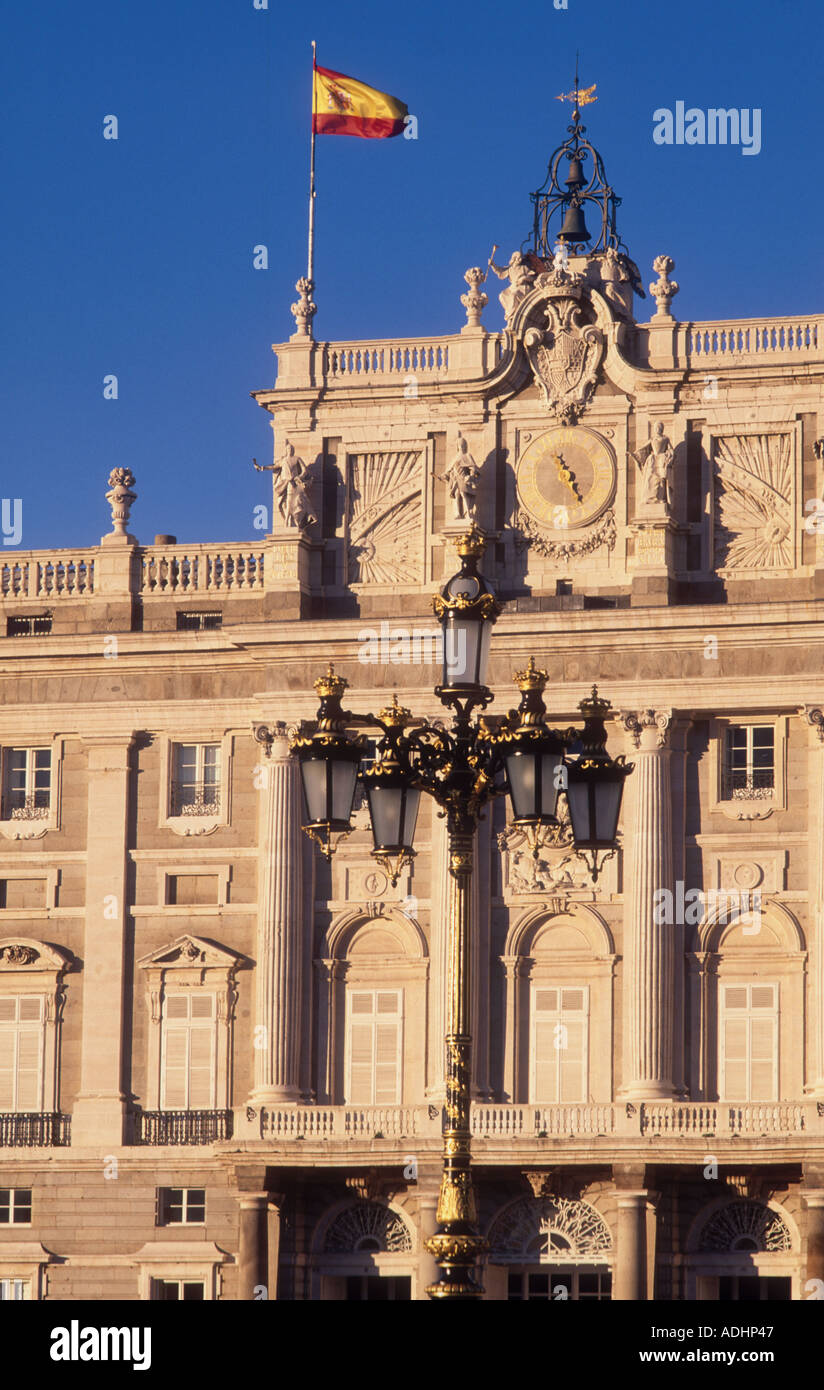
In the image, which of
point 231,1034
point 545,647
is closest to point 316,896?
point 231,1034

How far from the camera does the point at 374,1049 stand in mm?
53031

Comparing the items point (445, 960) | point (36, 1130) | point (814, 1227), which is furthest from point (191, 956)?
point (814, 1227)

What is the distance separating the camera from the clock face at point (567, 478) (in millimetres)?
53469

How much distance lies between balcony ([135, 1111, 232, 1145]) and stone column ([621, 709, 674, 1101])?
7679mm

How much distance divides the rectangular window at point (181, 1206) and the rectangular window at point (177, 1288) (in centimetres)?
104

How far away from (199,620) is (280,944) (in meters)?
6.88

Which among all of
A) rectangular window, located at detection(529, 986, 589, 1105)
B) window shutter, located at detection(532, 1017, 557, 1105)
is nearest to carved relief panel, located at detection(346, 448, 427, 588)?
rectangular window, located at detection(529, 986, 589, 1105)

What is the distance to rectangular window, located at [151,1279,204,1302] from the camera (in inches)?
2078

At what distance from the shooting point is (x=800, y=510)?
5225cm

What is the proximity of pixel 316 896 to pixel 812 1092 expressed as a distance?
987 centimetres

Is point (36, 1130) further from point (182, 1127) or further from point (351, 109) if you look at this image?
point (351, 109)

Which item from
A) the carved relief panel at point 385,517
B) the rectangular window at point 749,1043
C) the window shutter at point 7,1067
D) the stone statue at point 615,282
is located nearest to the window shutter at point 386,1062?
the rectangular window at point 749,1043

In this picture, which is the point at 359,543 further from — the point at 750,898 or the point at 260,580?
the point at 750,898

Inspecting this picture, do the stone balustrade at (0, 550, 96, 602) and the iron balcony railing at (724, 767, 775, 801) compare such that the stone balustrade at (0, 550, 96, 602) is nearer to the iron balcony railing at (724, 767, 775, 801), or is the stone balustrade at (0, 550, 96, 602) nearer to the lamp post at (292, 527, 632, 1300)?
the iron balcony railing at (724, 767, 775, 801)
